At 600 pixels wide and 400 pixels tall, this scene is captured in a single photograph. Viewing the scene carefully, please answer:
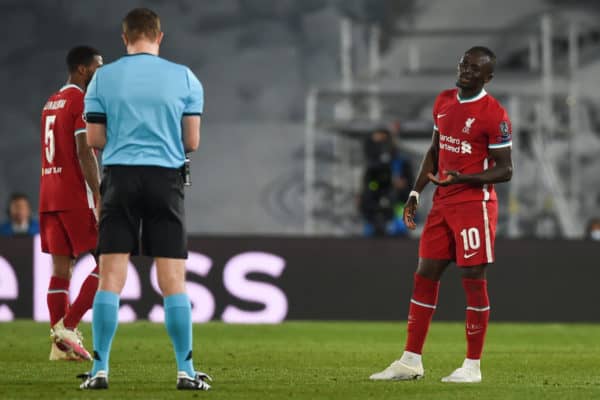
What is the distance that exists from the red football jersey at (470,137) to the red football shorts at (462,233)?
60mm

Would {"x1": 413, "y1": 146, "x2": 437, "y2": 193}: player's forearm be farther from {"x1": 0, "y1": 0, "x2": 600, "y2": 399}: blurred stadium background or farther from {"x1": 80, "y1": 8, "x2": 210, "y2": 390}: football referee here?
{"x1": 80, "y1": 8, "x2": 210, "y2": 390}: football referee

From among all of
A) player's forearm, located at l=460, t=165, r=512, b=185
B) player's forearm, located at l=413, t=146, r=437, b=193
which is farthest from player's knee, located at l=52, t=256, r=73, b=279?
player's forearm, located at l=460, t=165, r=512, b=185

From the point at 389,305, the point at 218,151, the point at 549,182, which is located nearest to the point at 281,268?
the point at 389,305

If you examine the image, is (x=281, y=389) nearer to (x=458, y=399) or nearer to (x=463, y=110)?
(x=458, y=399)

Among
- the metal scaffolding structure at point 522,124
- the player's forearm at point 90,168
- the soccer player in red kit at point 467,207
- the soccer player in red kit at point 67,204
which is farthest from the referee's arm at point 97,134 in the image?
the metal scaffolding structure at point 522,124

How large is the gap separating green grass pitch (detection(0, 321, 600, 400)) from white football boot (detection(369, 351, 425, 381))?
81 mm

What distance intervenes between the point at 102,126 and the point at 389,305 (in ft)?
26.9

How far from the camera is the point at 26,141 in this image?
25.0 m

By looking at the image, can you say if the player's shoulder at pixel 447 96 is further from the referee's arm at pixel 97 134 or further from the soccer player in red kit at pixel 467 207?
the referee's arm at pixel 97 134

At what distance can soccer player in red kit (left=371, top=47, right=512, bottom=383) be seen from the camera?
7.27m

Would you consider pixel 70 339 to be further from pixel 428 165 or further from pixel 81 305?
pixel 428 165

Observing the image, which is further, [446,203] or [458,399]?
[446,203]

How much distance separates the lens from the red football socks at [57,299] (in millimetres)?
8578

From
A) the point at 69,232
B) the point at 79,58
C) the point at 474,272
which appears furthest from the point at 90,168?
the point at 474,272
